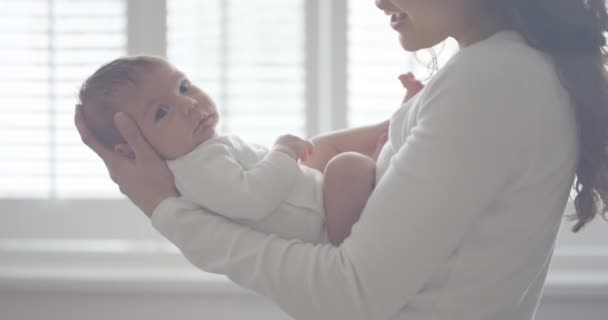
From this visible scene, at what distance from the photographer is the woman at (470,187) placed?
2.52 ft

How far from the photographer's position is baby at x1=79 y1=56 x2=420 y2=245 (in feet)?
3.06

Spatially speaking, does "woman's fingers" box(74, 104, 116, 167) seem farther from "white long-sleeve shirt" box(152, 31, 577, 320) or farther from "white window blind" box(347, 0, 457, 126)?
"white window blind" box(347, 0, 457, 126)

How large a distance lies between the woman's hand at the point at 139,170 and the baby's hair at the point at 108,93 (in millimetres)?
19

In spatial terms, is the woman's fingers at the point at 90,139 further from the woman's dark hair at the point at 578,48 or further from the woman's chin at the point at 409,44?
the woman's dark hair at the point at 578,48

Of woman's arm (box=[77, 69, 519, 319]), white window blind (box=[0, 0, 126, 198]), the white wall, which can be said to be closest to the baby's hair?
woman's arm (box=[77, 69, 519, 319])

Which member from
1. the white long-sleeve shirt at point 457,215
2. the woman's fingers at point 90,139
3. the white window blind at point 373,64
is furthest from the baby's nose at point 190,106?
the white window blind at point 373,64

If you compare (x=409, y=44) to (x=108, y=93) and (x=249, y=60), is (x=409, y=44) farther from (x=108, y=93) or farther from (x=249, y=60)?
(x=249, y=60)

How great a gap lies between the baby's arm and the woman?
4cm

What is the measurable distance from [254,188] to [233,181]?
0.03m

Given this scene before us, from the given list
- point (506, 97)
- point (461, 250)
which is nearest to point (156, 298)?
point (461, 250)

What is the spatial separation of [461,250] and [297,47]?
3.40ft

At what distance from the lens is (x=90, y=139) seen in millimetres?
1019

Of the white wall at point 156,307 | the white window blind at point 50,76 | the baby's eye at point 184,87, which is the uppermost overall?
the baby's eye at point 184,87

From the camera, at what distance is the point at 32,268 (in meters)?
1.65
